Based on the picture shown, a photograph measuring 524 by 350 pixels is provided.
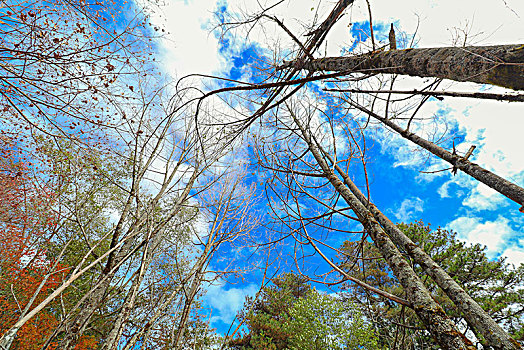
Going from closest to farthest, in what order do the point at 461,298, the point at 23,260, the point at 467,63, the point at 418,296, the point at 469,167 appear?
the point at 418,296
the point at 467,63
the point at 461,298
the point at 469,167
the point at 23,260

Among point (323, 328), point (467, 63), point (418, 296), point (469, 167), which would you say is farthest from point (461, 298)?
point (323, 328)

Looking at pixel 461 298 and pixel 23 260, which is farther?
Answer: pixel 23 260

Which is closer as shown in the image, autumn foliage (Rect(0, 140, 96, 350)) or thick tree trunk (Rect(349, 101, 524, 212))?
thick tree trunk (Rect(349, 101, 524, 212))

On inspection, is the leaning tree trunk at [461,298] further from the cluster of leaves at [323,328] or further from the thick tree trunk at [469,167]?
the cluster of leaves at [323,328]

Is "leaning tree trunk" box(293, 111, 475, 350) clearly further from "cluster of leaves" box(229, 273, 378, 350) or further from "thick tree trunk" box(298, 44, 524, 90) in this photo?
"cluster of leaves" box(229, 273, 378, 350)

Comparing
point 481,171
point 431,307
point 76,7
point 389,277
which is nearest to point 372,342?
point 389,277

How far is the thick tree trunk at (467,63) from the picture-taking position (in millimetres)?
1438

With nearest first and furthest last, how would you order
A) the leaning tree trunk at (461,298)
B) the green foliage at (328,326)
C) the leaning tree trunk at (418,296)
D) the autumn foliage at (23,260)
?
the leaning tree trunk at (418,296), the leaning tree trunk at (461,298), the autumn foliage at (23,260), the green foliage at (328,326)

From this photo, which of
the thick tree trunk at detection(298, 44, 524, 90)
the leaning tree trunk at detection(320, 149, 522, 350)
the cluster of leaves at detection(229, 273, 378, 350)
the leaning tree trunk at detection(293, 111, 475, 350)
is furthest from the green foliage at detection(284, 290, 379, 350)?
the thick tree trunk at detection(298, 44, 524, 90)

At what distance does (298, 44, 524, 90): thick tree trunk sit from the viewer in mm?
1438

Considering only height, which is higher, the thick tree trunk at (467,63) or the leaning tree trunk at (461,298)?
the thick tree trunk at (467,63)

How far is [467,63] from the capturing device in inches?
62.8

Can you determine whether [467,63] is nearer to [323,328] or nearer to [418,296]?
[418,296]

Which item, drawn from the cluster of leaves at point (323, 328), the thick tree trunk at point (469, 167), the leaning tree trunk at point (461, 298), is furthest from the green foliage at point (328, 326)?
the leaning tree trunk at point (461, 298)
